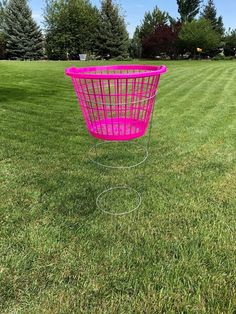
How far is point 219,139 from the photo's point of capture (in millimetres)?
4543

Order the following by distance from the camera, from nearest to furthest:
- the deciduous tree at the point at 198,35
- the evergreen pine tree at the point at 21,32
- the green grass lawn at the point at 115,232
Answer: the green grass lawn at the point at 115,232 → the deciduous tree at the point at 198,35 → the evergreen pine tree at the point at 21,32

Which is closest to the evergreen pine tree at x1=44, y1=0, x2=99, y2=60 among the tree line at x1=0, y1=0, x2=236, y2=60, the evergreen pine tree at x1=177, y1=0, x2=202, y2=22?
the tree line at x1=0, y1=0, x2=236, y2=60

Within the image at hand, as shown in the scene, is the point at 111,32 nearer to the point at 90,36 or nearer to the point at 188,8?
the point at 90,36

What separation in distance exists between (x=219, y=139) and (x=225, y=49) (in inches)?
1464

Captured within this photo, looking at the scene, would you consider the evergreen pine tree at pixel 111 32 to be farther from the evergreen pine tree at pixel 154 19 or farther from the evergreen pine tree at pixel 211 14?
the evergreen pine tree at pixel 211 14

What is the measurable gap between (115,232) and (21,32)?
118 ft

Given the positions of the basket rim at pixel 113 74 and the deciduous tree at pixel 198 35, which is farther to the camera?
the deciduous tree at pixel 198 35

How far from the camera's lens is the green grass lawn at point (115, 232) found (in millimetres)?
1860

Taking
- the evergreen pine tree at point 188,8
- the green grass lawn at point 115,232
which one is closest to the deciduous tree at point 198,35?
the evergreen pine tree at point 188,8

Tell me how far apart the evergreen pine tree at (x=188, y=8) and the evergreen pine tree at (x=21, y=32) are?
23156 mm

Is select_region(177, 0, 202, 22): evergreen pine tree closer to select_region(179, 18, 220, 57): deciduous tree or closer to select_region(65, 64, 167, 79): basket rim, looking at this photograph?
select_region(179, 18, 220, 57): deciduous tree

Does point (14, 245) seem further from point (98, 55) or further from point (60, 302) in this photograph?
point (98, 55)

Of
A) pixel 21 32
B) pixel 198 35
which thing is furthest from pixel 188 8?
pixel 21 32

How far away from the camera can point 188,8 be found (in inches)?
1847
